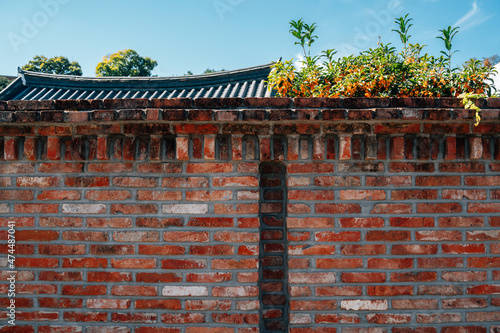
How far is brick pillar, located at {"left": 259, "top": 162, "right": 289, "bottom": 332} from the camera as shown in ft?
7.09

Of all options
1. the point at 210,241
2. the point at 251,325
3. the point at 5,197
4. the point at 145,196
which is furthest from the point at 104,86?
the point at 251,325

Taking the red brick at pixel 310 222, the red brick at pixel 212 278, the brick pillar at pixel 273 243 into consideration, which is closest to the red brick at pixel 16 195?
the red brick at pixel 212 278

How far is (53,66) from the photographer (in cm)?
2198

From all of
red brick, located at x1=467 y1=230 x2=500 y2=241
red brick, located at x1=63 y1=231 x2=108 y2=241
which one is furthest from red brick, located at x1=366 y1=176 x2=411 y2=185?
red brick, located at x1=63 y1=231 x2=108 y2=241

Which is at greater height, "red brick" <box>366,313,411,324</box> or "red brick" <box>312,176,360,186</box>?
"red brick" <box>312,176,360,186</box>

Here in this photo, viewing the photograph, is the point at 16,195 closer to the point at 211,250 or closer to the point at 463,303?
the point at 211,250

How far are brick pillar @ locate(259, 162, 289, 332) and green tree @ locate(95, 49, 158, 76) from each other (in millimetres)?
22816

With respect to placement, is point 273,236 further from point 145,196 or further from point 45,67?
point 45,67

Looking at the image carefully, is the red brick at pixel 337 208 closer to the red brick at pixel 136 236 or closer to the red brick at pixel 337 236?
the red brick at pixel 337 236

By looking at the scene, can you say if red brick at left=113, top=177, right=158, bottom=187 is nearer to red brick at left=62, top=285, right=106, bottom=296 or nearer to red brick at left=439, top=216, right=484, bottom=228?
red brick at left=62, top=285, right=106, bottom=296

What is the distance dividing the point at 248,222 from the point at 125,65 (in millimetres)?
23673

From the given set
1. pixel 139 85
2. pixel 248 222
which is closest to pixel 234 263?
pixel 248 222

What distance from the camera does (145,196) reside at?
208 cm

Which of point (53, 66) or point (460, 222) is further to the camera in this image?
point (53, 66)
